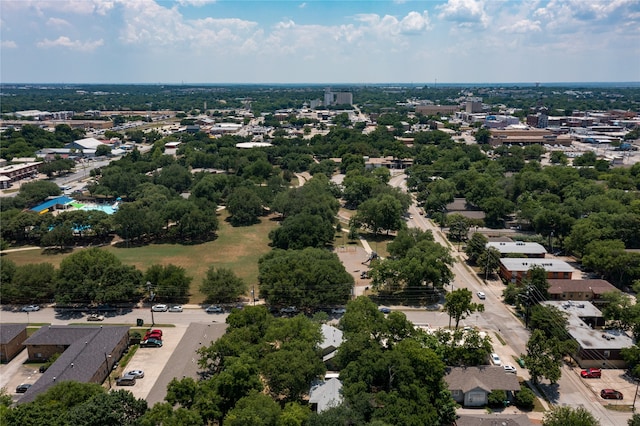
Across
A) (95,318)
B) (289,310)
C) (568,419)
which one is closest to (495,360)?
(568,419)

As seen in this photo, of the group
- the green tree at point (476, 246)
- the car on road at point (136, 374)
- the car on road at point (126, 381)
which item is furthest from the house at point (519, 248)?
the car on road at point (126, 381)

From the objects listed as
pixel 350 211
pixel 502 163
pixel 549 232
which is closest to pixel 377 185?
pixel 350 211

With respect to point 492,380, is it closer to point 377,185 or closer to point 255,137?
point 377,185

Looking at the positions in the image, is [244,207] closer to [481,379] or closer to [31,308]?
[31,308]

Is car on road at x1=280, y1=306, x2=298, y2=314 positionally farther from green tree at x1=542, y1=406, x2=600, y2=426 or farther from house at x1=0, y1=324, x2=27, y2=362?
green tree at x1=542, y1=406, x2=600, y2=426

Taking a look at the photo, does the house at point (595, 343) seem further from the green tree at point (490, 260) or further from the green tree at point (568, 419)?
the green tree at point (490, 260)

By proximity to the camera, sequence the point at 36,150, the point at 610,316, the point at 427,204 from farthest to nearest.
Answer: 1. the point at 36,150
2. the point at 427,204
3. the point at 610,316
